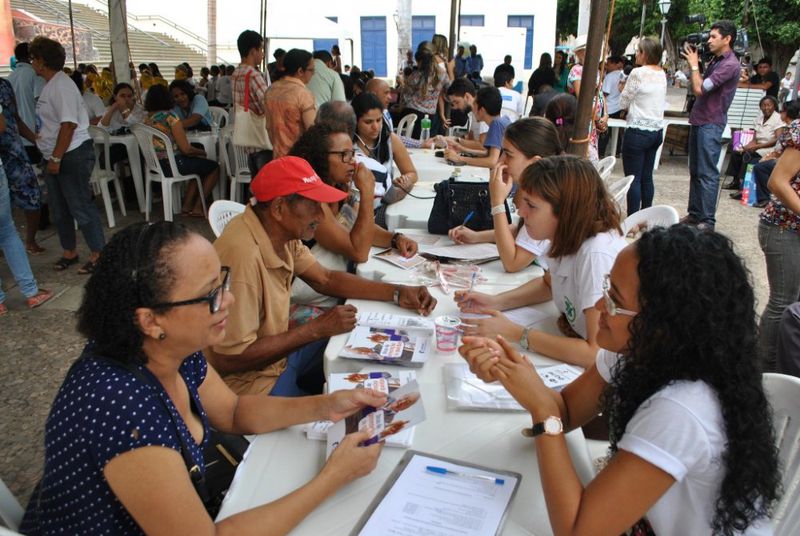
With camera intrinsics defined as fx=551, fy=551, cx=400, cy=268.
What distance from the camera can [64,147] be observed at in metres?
4.41

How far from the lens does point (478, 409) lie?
1.58 metres

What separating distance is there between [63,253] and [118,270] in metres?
4.71

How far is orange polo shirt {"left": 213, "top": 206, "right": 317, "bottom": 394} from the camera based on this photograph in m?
1.87

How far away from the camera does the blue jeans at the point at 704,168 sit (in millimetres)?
5266

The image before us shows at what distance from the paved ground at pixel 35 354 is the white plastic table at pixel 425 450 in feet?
2.48

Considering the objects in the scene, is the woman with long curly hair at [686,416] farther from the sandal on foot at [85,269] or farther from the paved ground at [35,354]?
the sandal on foot at [85,269]

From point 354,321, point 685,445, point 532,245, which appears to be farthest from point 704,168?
point 685,445

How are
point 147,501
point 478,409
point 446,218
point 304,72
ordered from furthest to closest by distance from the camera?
Answer: 1. point 304,72
2. point 446,218
3. point 478,409
4. point 147,501

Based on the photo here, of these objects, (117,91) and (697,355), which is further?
(117,91)

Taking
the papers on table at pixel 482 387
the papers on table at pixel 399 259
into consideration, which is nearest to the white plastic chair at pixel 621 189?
the papers on table at pixel 399 259

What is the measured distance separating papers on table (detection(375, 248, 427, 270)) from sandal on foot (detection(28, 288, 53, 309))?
9.46 ft

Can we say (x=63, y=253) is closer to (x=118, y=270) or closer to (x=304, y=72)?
(x=304, y=72)

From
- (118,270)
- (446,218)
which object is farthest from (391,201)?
(118,270)

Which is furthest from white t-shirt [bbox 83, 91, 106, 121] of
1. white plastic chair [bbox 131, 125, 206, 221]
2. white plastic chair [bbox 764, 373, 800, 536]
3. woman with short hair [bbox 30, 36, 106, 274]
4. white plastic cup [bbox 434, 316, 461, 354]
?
white plastic chair [bbox 764, 373, 800, 536]
